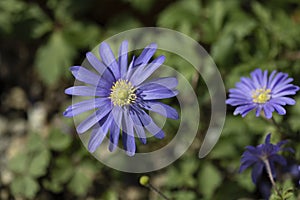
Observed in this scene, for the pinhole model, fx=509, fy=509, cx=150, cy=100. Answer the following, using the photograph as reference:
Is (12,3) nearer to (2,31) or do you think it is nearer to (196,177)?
(2,31)

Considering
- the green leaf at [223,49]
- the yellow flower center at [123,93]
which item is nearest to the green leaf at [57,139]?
the yellow flower center at [123,93]

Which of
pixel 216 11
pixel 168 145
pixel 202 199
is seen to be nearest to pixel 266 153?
pixel 202 199

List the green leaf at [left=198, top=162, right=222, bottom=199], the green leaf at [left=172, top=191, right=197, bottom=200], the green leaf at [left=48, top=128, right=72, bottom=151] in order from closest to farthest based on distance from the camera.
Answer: the green leaf at [left=172, top=191, right=197, bottom=200]
the green leaf at [left=198, top=162, right=222, bottom=199]
the green leaf at [left=48, top=128, right=72, bottom=151]

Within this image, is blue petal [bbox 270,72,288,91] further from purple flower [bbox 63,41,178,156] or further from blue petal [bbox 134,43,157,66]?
blue petal [bbox 134,43,157,66]

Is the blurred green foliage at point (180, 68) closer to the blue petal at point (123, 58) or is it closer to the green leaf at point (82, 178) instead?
the green leaf at point (82, 178)

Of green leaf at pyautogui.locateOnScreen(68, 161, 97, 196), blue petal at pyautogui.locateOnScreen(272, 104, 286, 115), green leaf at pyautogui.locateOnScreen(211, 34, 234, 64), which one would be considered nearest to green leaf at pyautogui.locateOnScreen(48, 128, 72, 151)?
green leaf at pyautogui.locateOnScreen(68, 161, 97, 196)

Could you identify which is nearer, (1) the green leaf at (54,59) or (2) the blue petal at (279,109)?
(2) the blue petal at (279,109)

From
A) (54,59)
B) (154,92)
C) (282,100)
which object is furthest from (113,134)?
(54,59)
